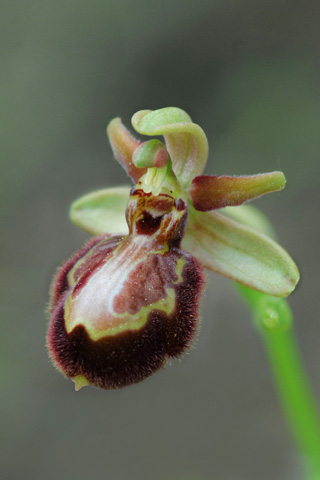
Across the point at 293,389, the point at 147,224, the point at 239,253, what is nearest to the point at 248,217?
the point at 239,253

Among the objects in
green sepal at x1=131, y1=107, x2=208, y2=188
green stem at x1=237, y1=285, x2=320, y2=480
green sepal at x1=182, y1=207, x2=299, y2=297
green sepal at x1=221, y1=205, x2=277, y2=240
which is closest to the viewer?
green sepal at x1=182, y1=207, x2=299, y2=297

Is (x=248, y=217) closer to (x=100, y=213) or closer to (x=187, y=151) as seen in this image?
(x=187, y=151)

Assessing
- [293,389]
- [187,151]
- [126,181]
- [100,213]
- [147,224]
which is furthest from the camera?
[126,181]

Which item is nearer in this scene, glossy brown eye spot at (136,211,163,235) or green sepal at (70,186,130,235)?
glossy brown eye spot at (136,211,163,235)

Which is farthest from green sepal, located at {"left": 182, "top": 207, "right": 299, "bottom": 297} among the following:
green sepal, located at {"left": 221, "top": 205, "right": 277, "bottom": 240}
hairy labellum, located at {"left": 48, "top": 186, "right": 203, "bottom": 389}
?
green sepal, located at {"left": 221, "top": 205, "right": 277, "bottom": 240}

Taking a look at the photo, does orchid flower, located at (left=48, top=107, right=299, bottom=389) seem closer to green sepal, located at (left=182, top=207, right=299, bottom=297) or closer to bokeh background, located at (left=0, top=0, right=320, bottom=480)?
green sepal, located at (left=182, top=207, right=299, bottom=297)
